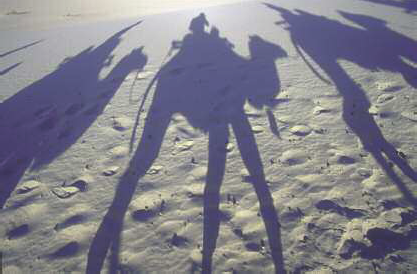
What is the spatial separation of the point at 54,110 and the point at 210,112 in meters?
3.55

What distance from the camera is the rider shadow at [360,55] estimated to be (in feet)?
16.7

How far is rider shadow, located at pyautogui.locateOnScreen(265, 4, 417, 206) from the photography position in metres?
5.10

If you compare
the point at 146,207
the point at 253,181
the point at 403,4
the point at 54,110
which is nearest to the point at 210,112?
the point at 253,181

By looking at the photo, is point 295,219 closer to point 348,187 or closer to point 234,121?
point 348,187

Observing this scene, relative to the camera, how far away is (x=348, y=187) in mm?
4500

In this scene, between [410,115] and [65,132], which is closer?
[410,115]

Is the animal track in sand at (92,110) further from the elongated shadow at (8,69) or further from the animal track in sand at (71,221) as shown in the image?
the elongated shadow at (8,69)

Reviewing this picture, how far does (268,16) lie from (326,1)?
2675 mm

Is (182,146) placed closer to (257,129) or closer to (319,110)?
(257,129)

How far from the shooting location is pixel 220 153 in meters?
5.51

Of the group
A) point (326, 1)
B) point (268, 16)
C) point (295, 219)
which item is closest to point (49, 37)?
point (268, 16)

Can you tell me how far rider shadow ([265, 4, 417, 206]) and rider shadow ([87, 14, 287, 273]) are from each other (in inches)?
46.1

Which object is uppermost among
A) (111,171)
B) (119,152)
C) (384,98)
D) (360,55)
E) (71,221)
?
(360,55)

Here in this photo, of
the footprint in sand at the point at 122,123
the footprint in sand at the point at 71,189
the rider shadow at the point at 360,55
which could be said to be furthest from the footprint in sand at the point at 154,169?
the rider shadow at the point at 360,55
